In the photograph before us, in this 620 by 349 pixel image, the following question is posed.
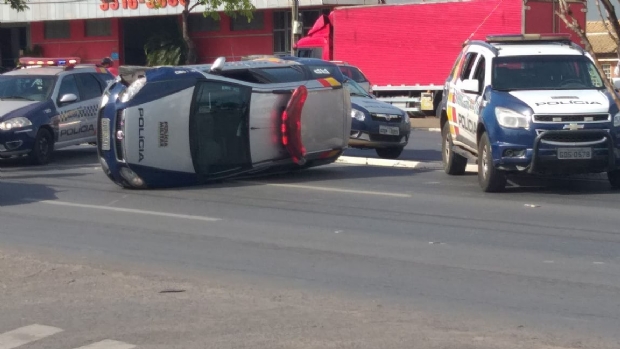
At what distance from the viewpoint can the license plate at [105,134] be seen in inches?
567

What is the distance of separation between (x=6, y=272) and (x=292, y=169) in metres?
7.51

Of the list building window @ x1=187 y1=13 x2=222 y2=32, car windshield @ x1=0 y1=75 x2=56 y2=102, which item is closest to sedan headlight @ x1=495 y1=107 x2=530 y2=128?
car windshield @ x1=0 y1=75 x2=56 y2=102

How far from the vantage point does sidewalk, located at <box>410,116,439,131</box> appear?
29.7 metres

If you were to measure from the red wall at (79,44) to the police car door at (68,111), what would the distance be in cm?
3170

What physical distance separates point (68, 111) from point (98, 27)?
33.6 metres

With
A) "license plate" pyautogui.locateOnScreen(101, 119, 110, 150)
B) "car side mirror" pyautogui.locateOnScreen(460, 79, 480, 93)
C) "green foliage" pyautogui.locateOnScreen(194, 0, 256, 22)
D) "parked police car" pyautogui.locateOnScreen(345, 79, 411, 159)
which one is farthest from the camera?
"green foliage" pyautogui.locateOnScreen(194, 0, 256, 22)

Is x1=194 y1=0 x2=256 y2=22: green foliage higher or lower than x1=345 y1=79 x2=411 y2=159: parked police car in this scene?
higher

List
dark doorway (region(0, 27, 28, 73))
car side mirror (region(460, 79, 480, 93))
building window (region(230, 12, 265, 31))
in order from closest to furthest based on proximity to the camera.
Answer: car side mirror (region(460, 79, 480, 93)), building window (region(230, 12, 265, 31)), dark doorway (region(0, 27, 28, 73))

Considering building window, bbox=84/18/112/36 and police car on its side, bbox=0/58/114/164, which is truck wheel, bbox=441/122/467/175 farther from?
building window, bbox=84/18/112/36

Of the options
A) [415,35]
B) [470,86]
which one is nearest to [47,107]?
[470,86]

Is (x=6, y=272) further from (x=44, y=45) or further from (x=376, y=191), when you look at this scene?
(x=44, y=45)

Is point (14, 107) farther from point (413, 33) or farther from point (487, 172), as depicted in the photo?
point (413, 33)

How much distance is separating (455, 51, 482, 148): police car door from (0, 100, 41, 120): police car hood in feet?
25.5

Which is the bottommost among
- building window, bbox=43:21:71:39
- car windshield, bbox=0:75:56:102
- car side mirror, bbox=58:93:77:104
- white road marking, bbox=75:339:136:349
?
white road marking, bbox=75:339:136:349
